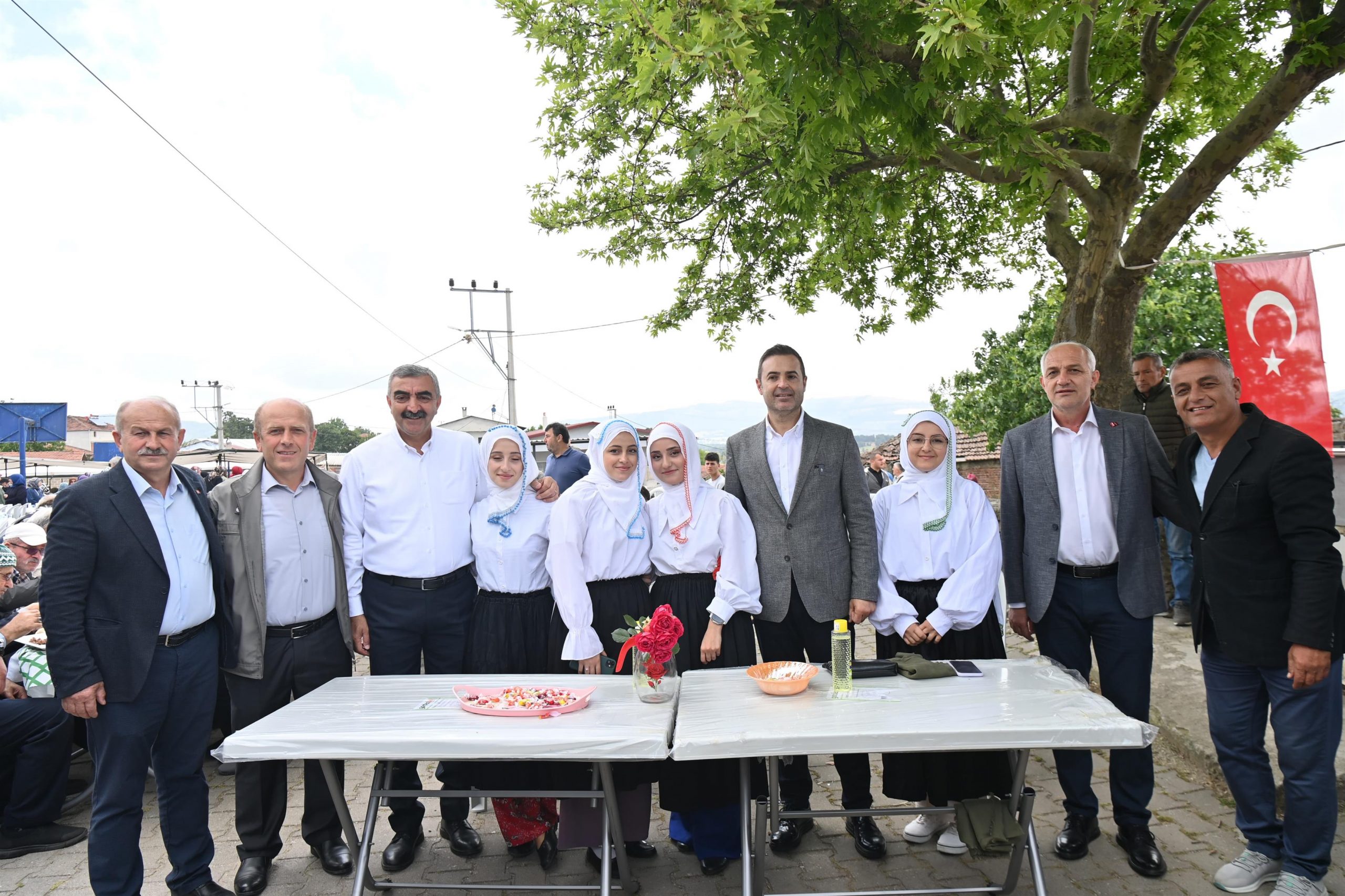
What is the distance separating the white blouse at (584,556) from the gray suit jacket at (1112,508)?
158cm

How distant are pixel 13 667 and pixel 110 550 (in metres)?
1.64

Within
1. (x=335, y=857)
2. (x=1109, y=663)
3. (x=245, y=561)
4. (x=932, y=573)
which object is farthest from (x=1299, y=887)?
(x=245, y=561)

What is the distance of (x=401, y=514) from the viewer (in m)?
3.47

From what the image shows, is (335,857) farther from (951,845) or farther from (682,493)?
(951,845)

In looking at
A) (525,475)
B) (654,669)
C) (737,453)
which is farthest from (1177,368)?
(525,475)

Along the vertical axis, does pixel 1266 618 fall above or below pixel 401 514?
below

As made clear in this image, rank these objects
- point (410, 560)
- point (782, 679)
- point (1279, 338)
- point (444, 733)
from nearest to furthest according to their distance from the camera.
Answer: point (444, 733), point (782, 679), point (410, 560), point (1279, 338)

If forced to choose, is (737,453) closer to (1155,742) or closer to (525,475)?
(525,475)

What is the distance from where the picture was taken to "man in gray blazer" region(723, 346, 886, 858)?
3344 millimetres

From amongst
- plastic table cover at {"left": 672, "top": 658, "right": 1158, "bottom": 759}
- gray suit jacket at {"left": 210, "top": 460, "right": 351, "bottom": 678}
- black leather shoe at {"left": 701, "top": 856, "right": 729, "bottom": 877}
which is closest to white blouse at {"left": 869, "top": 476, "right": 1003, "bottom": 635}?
plastic table cover at {"left": 672, "top": 658, "right": 1158, "bottom": 759}

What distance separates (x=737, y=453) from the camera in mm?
3611

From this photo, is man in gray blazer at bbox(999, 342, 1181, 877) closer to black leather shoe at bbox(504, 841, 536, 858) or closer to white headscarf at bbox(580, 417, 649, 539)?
white headscarf at bbox(580, 417, 649, 539)

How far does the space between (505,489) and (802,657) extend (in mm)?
1518

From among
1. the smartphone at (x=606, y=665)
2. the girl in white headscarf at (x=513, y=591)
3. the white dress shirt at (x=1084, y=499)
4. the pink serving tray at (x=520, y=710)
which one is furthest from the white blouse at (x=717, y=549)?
the white dress shirt at (x=1084, y=499)
